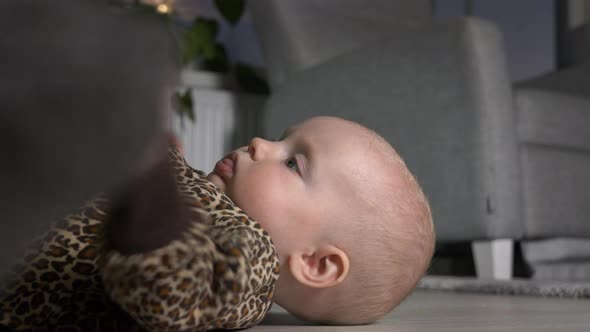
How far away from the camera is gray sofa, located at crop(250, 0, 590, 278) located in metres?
1.64

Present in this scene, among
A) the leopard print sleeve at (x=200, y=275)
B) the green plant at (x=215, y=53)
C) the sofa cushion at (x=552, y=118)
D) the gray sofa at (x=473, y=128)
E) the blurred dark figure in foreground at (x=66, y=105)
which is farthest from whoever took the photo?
the green plant at (x=215, y=53)

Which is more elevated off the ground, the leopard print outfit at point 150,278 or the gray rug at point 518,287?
the leopard print outfit at point 150,278

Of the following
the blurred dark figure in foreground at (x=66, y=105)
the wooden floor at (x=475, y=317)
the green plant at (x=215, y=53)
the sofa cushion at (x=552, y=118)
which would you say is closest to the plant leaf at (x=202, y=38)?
the green plant at (x=215, y=53)

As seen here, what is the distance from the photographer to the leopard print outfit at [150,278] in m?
0.46

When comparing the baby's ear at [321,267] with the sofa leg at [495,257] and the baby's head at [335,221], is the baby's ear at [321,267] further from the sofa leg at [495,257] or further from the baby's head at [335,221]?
the sofa leg at [495,257]

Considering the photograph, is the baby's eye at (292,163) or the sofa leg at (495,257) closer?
the baby's eye at (292,163)

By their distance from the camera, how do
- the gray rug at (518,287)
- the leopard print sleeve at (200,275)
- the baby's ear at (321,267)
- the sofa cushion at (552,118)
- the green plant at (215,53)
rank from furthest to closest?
1. the green plant at (215,53)
2. the sofa cushion at (552,118)
3. the gray rug at (518,287)
4. the baby's ear at (321,267)
5. the leopard print sleeve at (200,275)

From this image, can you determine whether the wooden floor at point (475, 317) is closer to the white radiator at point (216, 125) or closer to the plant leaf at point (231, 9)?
the white radiator at point (216, 125)

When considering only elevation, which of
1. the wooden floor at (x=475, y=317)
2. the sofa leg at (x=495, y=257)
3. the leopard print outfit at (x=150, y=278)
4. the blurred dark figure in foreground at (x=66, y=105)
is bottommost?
the sofa leg at (x=495, y=257)

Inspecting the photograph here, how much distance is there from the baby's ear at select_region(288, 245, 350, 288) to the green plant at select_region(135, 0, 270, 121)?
1714mm

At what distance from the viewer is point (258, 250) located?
0.57m

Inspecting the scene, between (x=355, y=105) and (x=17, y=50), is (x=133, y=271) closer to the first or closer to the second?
(x=17, y=50)

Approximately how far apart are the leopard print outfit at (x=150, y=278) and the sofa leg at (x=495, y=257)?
45.8 inches

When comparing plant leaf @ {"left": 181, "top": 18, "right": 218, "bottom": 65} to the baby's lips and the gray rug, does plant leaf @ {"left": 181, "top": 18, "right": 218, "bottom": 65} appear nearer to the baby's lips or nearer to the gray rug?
the gray rug
